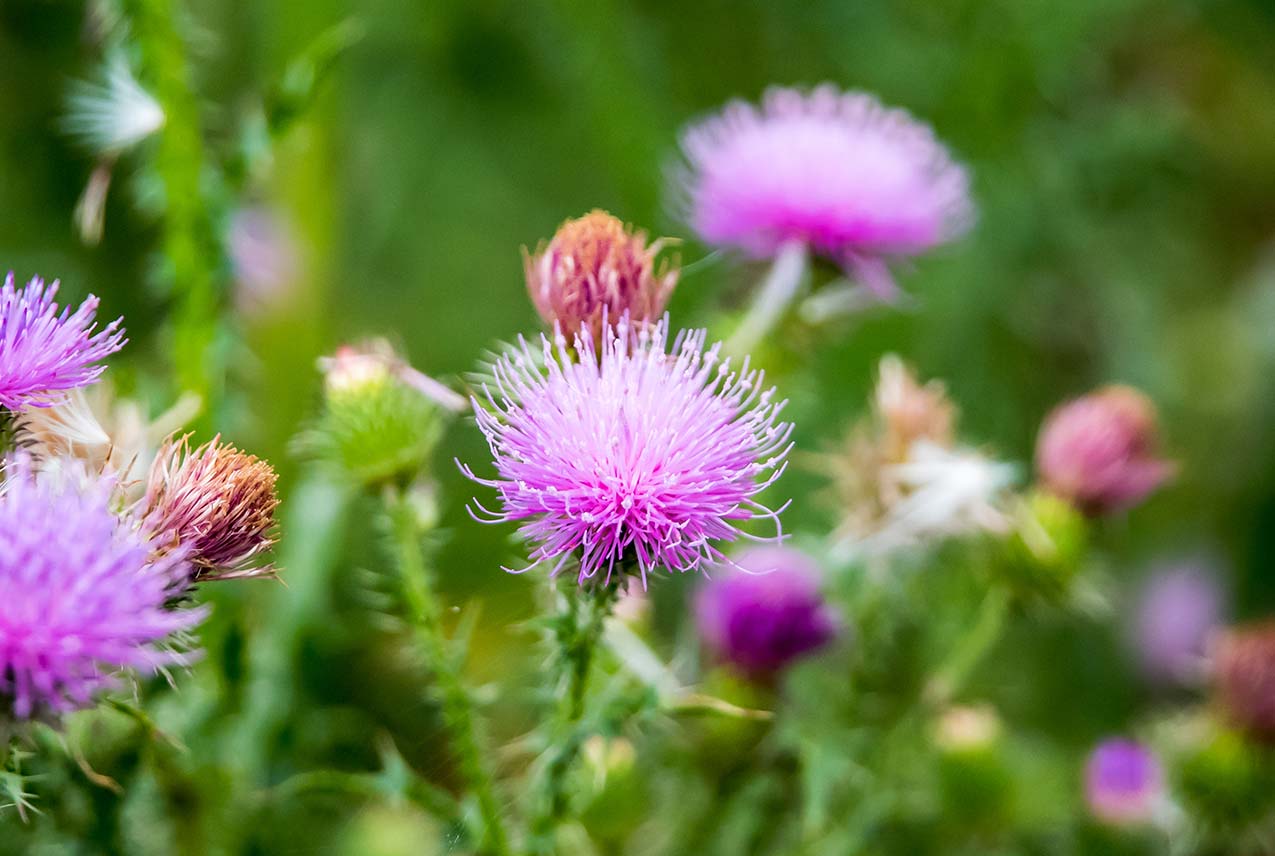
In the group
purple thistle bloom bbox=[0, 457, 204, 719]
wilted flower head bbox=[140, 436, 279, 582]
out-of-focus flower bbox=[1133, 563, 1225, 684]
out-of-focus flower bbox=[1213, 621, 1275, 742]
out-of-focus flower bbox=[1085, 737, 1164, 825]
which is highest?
out-of-focus flower bbox=[1133, 563, 1225, 684]

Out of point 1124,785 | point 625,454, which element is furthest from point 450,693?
point 1124,785

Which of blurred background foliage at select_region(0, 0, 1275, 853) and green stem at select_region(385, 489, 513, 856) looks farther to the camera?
blurred background foliage at select_region(0, 0, 1275, 853)

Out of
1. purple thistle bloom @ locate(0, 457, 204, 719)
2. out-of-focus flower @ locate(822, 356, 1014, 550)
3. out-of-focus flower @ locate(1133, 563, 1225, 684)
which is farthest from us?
out-of-focus flower @ locate(1133, 563, 1225, 684)

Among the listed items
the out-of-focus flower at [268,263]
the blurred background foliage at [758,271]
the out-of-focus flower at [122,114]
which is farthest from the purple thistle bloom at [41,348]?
the out-of-focus flower at [268,263]

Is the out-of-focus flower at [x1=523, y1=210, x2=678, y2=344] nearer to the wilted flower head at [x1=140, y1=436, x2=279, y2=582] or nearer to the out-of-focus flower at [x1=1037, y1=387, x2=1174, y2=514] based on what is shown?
the wilted flower head at [x1=140, y1=436, x2=279, y2=582]

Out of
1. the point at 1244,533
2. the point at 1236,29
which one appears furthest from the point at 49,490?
the point at 1236,29

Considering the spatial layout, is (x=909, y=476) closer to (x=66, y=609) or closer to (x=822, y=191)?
(x=822, y=191)

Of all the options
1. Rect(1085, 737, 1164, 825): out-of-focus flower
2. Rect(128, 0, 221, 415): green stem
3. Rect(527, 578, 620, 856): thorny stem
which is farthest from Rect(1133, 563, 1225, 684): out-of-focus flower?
Rect(128, 0, 221, 415): green stem
